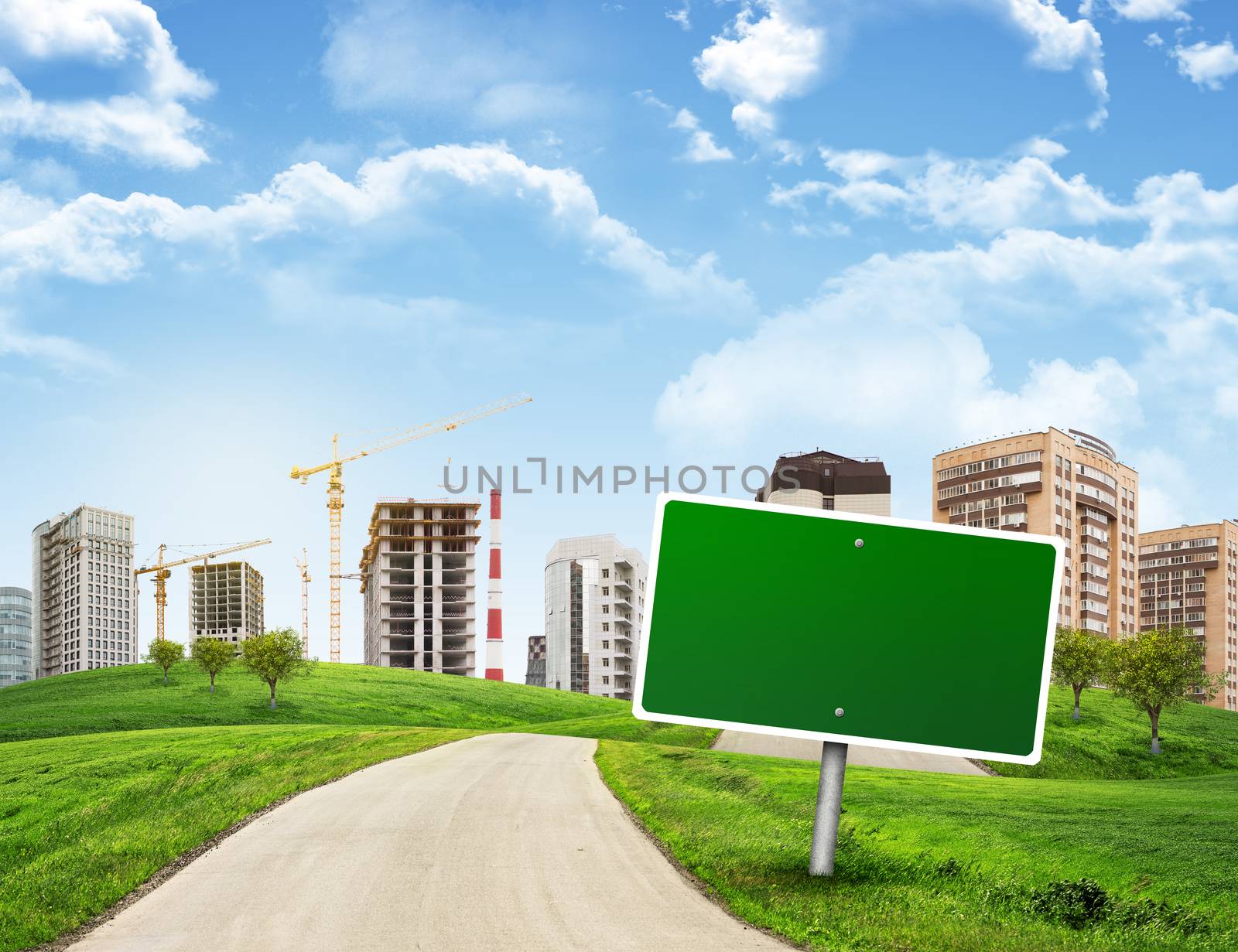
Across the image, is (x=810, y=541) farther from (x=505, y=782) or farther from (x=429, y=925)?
(x=505, y=782)

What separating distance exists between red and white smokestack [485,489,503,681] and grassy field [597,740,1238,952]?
133991 mm

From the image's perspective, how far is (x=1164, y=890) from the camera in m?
17.1

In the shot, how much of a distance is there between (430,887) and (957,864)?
8.39 metres

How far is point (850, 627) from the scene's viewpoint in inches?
482

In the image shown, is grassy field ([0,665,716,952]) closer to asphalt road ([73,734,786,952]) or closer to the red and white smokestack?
asphalt road ([73,734,786,952])

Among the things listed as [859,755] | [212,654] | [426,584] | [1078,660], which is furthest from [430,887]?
[426,584]

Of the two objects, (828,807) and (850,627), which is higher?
(850,627)

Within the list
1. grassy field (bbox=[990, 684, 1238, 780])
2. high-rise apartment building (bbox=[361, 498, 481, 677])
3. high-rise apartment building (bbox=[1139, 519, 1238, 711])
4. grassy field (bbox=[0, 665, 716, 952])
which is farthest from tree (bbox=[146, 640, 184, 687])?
high-rise apartment building (bbox=[1139, 519, 1238, 711])

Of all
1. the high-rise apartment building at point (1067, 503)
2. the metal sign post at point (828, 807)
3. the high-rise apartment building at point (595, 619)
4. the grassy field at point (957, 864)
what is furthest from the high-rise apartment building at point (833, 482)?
the metal sign post at point (828, 807)

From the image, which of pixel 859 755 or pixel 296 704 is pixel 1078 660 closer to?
pixel 859 755

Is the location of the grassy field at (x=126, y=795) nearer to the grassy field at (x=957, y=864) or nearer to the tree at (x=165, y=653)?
the grassy field at (x=957, y=864)

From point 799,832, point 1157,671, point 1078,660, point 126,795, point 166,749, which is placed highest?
point 799,832

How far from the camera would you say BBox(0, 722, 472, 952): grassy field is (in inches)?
696

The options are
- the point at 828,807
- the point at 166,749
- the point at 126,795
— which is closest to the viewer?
the point at 828,807
